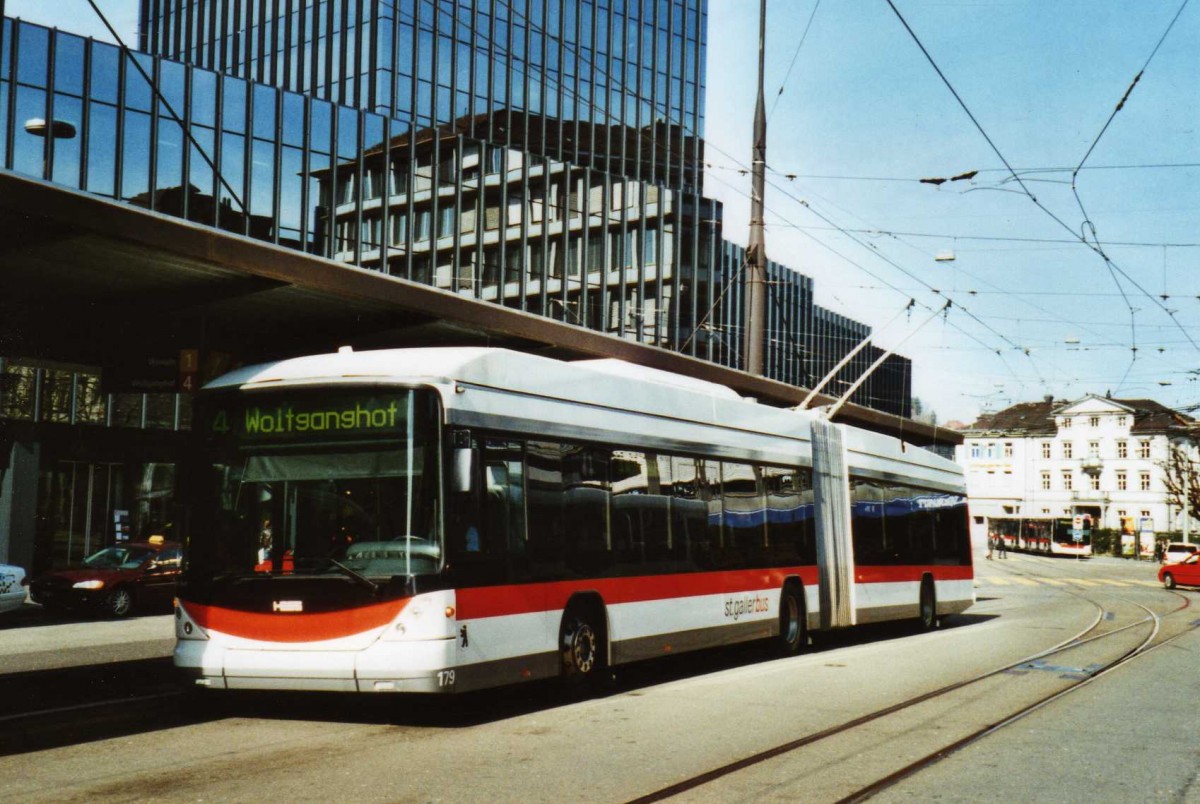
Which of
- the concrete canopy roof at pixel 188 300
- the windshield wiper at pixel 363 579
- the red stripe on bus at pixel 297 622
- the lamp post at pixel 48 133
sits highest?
the lamp post at pixel 48 133

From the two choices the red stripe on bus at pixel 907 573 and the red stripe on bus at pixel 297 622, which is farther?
the red stripe on bus at pixel 907 573

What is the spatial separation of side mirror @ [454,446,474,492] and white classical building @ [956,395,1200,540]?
312ft

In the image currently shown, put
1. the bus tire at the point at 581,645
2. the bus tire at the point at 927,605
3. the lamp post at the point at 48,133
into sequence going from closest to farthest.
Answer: the bus tire at the point at 581,645, the bus tire at the point at 927,605, the lamp post at the point at 48,133

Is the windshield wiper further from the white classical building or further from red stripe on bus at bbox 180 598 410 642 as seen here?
the white classical building

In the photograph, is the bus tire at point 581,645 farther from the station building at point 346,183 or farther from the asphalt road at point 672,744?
the station building at point 346,183

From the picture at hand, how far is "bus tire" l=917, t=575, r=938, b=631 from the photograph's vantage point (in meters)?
20.5

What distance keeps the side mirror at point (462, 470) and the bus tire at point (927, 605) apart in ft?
42.1

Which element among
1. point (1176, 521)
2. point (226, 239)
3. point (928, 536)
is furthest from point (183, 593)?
point (1176, 521)

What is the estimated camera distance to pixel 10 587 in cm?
1597

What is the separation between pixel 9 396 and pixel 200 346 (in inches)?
732

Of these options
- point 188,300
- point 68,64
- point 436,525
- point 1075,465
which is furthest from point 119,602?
point 1075,465

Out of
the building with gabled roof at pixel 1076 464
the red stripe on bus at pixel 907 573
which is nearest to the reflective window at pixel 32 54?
the red stripe on bus at pixel 907 573

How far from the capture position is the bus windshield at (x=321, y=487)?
9.16 metres

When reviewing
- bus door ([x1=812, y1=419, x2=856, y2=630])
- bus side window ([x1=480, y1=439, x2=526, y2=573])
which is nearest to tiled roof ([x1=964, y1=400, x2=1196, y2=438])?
bus door ([x1=812, y1=419, x2=856, y2=630])
